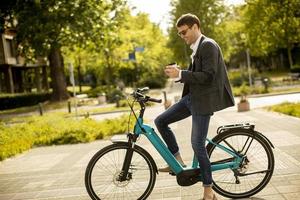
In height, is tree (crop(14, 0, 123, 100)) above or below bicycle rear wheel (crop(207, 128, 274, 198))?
above

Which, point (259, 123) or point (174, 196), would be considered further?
point (259, 123)

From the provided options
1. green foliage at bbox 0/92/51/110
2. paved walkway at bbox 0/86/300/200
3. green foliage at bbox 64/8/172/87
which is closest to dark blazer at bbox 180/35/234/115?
paved walkway at bbox 0/86/300/200

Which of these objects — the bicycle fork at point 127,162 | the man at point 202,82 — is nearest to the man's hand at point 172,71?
the man at point 202,82

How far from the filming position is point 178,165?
5141 mm

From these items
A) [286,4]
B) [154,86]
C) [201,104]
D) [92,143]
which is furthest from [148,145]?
[154,86]

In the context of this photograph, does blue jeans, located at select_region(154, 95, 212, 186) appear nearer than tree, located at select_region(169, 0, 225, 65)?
Yes

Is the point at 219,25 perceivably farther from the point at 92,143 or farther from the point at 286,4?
the point at 92,143

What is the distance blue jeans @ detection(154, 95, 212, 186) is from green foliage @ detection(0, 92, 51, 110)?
3538 cm

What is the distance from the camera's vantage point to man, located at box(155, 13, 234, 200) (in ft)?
15.8

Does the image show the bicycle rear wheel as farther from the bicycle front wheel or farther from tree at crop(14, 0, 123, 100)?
tree at crop(14, 0, 123, 100)

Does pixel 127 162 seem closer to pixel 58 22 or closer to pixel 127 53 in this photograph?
pixel 58 22

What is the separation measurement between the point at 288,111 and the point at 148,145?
5.25 meters

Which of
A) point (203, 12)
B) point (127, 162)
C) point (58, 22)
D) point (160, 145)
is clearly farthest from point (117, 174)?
point (203, 12)

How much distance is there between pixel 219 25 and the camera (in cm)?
5462
